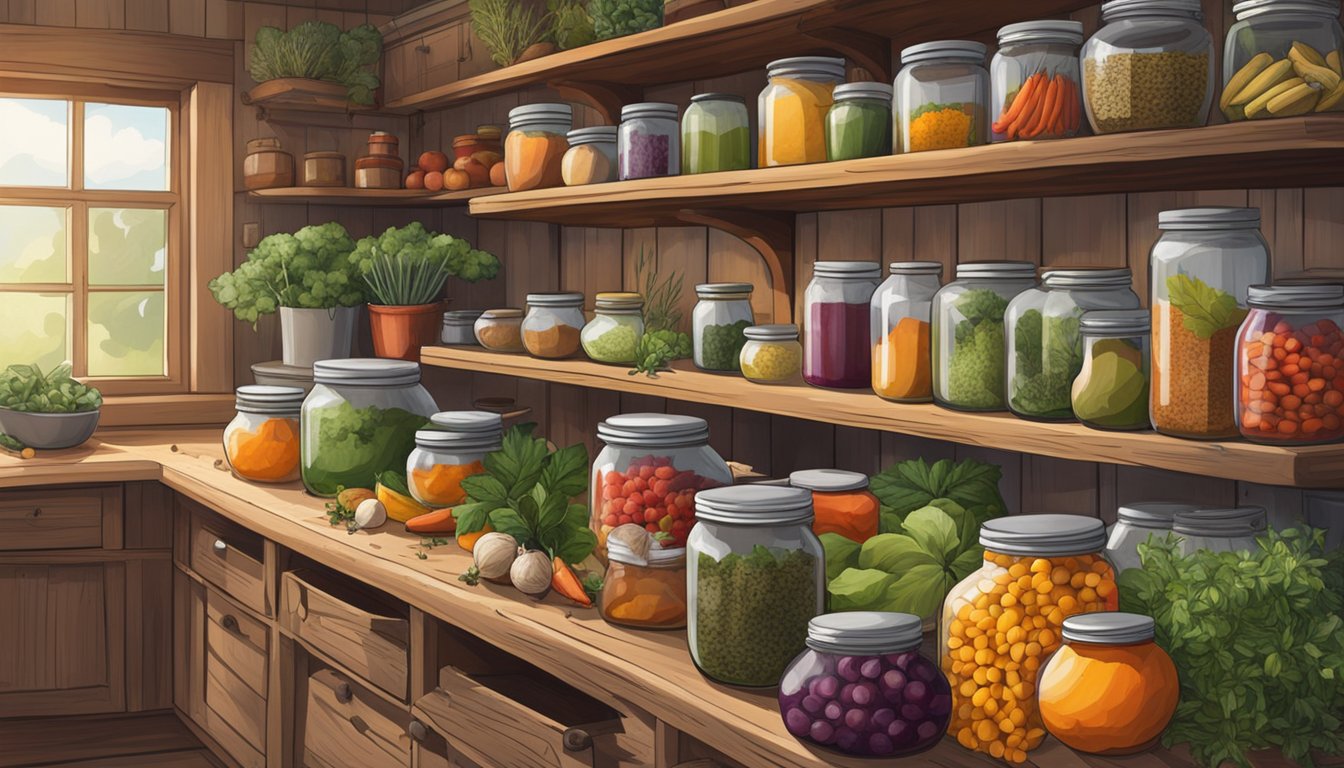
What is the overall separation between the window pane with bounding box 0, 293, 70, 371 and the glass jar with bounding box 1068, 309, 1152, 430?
3.32 metres

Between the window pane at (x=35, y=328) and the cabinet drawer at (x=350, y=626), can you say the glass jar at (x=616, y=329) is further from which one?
the window pane at (x=35, y=328)

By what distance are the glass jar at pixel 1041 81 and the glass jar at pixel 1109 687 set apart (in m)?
0.59

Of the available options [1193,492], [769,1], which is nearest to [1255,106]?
[1193,492]

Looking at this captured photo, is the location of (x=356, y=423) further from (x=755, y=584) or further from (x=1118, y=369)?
(x=1118, y=369)

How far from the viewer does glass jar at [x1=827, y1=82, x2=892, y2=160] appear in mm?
1839

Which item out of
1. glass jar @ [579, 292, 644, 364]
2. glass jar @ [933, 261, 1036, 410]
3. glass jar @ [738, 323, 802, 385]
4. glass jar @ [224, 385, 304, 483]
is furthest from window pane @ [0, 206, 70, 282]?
glass jar @ [933, 261, 1036, 410]

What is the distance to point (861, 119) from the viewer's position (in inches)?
72.4

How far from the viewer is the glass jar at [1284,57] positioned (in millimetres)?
1274

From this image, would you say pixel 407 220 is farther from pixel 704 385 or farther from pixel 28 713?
pixel 704 385

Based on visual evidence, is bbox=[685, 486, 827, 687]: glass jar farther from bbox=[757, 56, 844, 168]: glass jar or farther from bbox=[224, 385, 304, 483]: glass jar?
bbox=[224, 385, 304, 483]: glass jar

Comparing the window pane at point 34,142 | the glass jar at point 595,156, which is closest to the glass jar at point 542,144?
the glass jar at point 595,156

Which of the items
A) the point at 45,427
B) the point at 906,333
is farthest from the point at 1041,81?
the point at 45,427

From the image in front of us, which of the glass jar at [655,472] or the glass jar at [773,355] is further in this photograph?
the glass jar at [773,355]

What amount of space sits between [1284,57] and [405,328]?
2.44m
